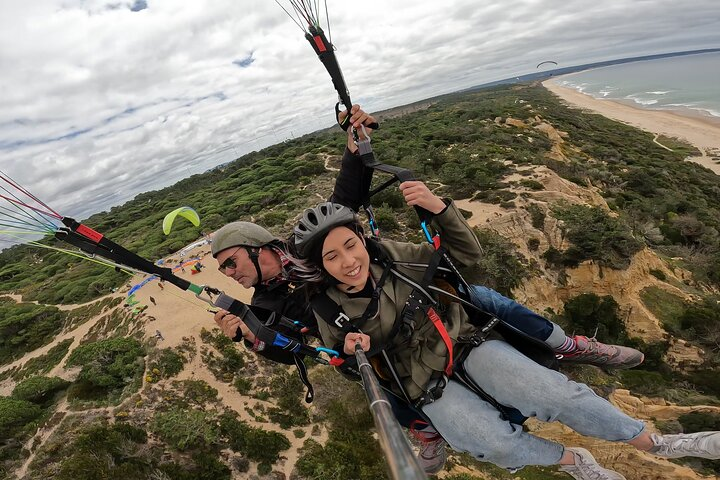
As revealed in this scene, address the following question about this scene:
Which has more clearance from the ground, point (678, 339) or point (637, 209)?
point (637, 209)

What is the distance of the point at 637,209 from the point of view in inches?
1028

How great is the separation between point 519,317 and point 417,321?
106 centimetres

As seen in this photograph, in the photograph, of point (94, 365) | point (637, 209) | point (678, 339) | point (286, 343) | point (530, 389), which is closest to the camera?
point (530, 389)

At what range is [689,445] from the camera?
121 inches

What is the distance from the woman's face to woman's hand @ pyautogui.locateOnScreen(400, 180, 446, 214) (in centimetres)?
58

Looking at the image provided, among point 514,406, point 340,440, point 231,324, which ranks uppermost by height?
point 231,324

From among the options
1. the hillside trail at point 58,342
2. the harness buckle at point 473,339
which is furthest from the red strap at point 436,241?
the hillside trail at point 58,342

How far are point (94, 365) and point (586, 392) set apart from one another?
14.2 metres

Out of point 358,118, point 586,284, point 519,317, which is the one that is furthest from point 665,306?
point 358,118

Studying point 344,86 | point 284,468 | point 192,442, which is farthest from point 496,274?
point 344,86

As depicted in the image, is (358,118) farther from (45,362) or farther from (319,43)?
(45,362)

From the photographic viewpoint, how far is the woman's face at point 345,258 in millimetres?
2961

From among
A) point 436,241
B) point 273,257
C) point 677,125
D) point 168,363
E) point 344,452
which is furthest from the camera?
point 677,125

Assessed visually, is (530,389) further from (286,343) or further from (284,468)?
(284,468)
